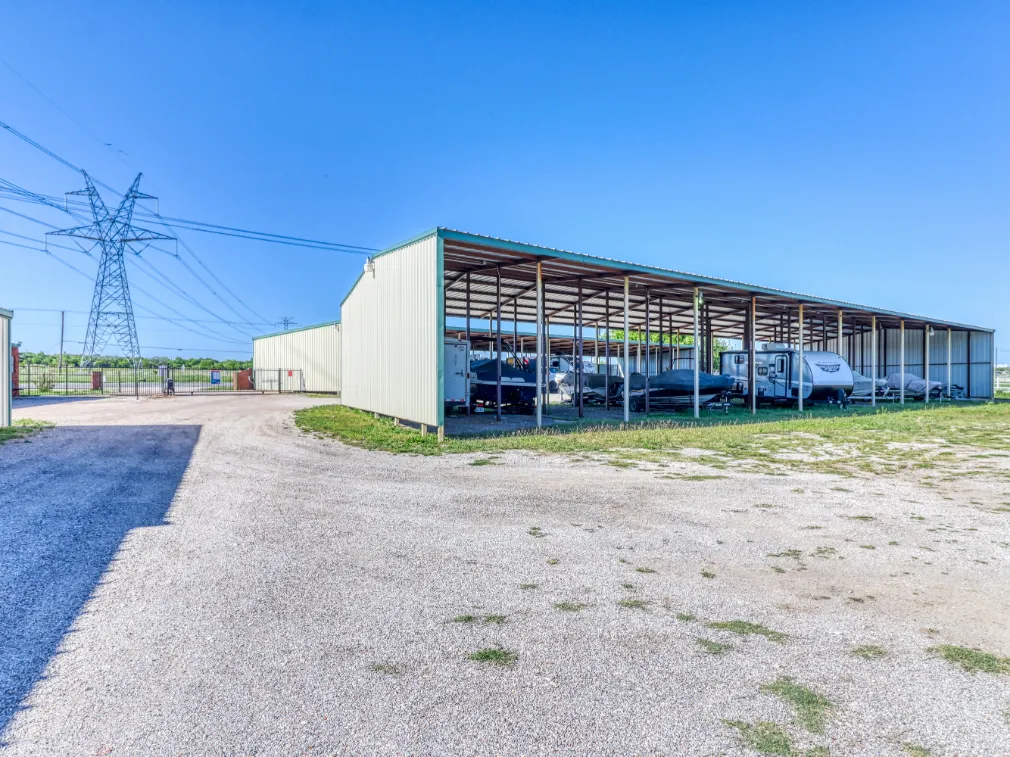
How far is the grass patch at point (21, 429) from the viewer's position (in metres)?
11.3

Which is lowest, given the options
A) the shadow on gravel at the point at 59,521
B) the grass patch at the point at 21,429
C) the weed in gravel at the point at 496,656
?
the weed in gravel at the point at 496,656

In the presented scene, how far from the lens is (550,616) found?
3.42 meters

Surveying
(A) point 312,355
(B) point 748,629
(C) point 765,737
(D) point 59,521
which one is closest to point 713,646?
(B) point 748,629

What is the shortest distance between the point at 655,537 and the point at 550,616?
1.90 m

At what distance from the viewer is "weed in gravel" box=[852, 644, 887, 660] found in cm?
295

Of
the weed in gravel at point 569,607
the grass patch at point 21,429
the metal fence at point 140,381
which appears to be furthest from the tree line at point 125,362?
the weed in gravel at point 569,607

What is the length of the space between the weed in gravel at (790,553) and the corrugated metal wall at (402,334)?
7.72m

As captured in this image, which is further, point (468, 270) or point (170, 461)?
point (468, 270)

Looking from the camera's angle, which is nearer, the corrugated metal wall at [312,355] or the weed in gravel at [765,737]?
the weed in gravel at [765,737]

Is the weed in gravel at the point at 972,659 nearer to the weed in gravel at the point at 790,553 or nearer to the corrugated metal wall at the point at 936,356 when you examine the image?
the weed in gravel at the point at 790,553

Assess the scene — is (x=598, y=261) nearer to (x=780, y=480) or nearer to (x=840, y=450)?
(x=840, y=450)

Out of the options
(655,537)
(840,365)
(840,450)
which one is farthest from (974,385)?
(655,537)

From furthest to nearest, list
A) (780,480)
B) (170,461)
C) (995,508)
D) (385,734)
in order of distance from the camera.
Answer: (170,461) → (780,480) → (995,508) → (385,734)

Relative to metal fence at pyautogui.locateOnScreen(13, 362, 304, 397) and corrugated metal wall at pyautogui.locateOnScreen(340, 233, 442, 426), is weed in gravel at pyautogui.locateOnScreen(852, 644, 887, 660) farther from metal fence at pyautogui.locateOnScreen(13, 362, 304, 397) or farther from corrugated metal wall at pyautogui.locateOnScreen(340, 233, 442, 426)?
metal fence at pyautogui.locateOnScreen(13, 362, 304, 397)
